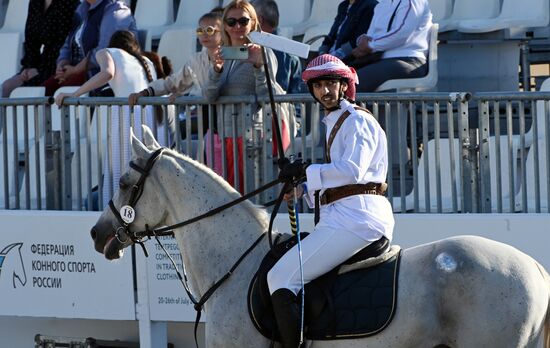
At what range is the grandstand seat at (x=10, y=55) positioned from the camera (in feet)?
48.7

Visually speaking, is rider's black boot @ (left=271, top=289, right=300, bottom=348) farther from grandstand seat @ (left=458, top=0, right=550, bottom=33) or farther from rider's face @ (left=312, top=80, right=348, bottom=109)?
grandstand seat @ (left=458, top=0, right=550, bottom=33)

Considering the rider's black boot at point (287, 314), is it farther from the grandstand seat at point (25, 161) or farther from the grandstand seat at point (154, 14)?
the grandstand seat at point (154, 14)

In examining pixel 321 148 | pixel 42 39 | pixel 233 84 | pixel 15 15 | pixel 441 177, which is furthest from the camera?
pixel 15 15

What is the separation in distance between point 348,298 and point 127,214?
1.43m

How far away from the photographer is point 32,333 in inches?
466

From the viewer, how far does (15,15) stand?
52.0 feet

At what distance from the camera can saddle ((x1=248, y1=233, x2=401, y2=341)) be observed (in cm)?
743

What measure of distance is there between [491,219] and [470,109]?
2.02 metres

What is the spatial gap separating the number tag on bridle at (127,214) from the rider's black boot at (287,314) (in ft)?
3.47

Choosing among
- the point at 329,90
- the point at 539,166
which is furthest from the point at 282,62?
the point at 329,90

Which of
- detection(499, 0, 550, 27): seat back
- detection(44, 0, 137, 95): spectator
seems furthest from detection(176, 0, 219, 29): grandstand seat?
detection(499, 0, 550, 27): seat back

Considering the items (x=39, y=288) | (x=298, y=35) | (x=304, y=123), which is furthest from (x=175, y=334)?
(x=298, y=35)

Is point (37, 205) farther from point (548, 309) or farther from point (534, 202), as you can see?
point (548, 309)

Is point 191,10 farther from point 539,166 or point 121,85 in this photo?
point 539,166
